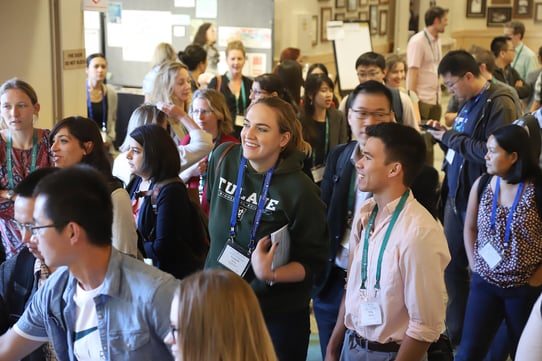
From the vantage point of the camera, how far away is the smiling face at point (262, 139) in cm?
290

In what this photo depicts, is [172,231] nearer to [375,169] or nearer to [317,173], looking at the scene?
[375,169]

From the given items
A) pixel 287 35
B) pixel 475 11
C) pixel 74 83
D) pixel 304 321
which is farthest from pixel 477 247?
pixel 475 11

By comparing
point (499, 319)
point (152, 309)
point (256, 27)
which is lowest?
point (499, 319)

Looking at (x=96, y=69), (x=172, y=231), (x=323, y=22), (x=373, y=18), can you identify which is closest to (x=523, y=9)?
(x=373, y=18)

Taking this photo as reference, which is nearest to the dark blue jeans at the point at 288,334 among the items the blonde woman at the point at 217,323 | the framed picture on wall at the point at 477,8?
the blonde woman at the point at 217,323

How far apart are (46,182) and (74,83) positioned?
14.3ft

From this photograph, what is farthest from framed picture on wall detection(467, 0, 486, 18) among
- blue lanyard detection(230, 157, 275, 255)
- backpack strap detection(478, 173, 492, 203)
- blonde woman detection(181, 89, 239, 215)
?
blue lanyard detection(230, 157, 275, 255)

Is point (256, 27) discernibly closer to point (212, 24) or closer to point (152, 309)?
point (212, 24)

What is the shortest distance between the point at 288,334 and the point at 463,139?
2.04 metres

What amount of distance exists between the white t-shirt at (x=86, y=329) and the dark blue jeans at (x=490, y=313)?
82.9 inches

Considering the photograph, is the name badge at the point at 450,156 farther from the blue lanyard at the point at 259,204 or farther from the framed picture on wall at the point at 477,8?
the framed picture on wall at the point at 477,8

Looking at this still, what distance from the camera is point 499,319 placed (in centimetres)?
361

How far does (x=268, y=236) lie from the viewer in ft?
9.34

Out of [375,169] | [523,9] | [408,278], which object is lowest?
[408,278]
